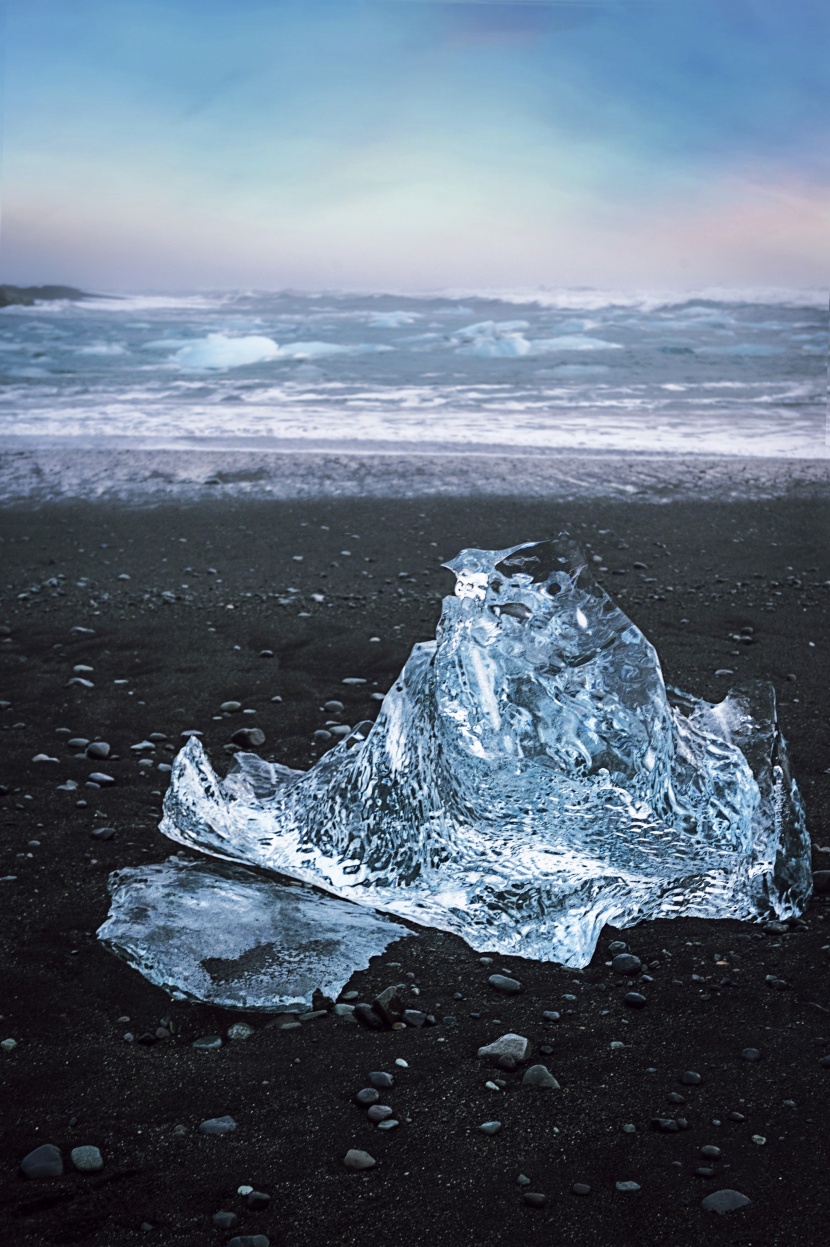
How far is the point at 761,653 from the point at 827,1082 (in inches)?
123

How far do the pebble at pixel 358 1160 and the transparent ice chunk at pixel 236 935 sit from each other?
1.83 ft

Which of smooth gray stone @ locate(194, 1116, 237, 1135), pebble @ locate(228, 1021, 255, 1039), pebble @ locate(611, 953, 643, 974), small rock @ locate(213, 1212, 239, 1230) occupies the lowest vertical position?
small rock @ locate(213, 1212, 239, 1230)

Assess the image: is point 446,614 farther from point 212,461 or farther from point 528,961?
point 212,461

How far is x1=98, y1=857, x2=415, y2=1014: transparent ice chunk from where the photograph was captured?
A: 9.19ft

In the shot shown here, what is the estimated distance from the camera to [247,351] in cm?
2219

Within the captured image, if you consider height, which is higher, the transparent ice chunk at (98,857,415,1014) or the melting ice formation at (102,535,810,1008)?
the melting ice formation at (102,535,810,1008)

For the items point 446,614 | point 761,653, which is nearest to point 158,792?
point 446,614

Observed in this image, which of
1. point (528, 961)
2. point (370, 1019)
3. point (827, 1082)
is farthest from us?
point (528, 961)

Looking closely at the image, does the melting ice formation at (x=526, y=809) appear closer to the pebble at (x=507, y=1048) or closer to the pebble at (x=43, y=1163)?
the pebble at (x=507, y=1048)

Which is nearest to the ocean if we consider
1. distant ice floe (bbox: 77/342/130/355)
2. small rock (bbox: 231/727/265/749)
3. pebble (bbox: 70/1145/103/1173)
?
distant ice floe (bbox: 77/342/130/355)

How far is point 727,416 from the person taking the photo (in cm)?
1368

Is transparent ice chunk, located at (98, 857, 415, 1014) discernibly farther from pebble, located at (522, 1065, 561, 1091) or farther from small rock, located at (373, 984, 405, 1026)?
pebble, located at (522, 1065, 561, 1091)

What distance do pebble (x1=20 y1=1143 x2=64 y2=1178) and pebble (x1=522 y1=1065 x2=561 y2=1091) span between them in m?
1.01

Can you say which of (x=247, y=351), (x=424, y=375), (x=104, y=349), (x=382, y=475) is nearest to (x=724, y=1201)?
(x=382, y=475)
